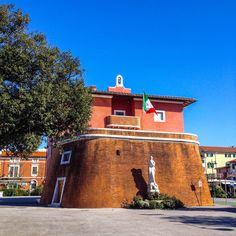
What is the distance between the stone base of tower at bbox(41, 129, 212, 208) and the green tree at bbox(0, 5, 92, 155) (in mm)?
11900

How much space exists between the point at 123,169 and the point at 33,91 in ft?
53.0

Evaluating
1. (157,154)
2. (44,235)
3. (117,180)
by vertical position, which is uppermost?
(157,154)

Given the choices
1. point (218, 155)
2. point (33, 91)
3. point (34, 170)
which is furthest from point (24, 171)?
point (33, 91)

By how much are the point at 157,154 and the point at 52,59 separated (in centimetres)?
1767

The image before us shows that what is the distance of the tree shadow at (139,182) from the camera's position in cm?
2714

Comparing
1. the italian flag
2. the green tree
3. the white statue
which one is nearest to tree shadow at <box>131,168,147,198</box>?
the white statue

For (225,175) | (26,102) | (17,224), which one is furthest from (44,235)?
(225,175)

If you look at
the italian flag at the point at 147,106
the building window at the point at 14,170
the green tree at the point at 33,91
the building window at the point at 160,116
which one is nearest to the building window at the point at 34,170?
the building window at the point at 14,170

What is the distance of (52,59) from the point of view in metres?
14.2

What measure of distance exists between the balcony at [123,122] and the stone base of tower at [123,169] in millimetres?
2422

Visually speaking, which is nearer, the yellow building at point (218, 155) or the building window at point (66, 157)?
the building window at point (66, 157)

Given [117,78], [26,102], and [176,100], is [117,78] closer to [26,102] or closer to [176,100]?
[176,100]


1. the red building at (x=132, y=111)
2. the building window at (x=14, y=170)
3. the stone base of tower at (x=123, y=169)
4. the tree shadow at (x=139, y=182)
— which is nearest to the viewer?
the stone base of tower at (x=123, y=169)

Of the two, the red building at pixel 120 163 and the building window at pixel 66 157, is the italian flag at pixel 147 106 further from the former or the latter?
the building window at pixel 66 157
